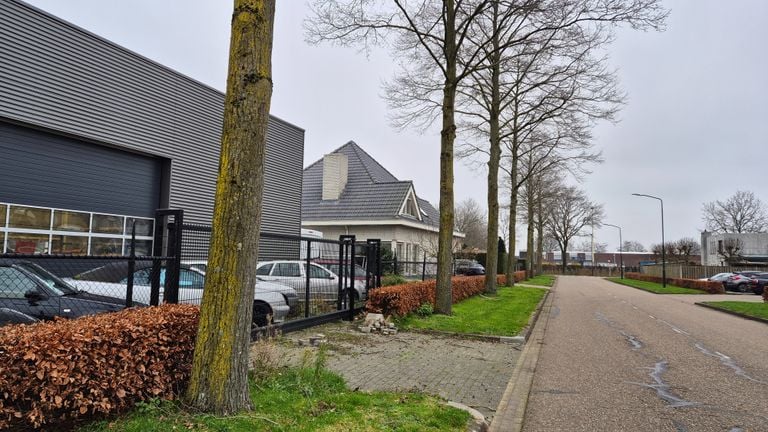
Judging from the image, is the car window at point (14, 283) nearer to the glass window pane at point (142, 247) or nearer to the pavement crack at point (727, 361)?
the glass window pane at point (142, 247)

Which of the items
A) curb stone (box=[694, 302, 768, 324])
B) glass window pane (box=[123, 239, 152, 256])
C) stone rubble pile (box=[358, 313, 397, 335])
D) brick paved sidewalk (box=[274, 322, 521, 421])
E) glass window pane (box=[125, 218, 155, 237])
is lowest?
curb stone (box=[694, 302, 768, 324])

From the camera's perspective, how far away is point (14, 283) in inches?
254

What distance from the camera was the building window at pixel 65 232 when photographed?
12820 mm

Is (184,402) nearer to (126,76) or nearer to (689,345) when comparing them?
(689,345)

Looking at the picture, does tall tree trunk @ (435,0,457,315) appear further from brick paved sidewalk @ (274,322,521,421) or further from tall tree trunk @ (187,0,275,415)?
tall tree trunk @ (187,0,275,415)

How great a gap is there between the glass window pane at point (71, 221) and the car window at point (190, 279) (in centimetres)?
917

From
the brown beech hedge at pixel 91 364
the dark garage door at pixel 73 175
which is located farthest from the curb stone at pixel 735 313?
the dark garage door at pixel 73 175

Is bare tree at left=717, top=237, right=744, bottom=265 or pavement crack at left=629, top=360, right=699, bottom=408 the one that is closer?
pavement crack at left=629, top=360, right=699, bottom=408

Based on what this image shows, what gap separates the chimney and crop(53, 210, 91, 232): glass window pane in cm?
1990

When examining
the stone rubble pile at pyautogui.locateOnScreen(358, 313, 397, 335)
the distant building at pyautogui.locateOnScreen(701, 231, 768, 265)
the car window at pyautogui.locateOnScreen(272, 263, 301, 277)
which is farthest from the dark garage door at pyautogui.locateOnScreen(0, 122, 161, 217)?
the distant building at pyautogui.locateOnScreen(701, 231, 768, 265)

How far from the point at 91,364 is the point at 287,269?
6693 mm

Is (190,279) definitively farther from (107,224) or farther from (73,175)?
(107,224)

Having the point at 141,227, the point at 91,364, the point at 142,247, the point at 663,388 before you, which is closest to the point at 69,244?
the point at 142,247

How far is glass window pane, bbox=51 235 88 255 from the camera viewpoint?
14.0 m
